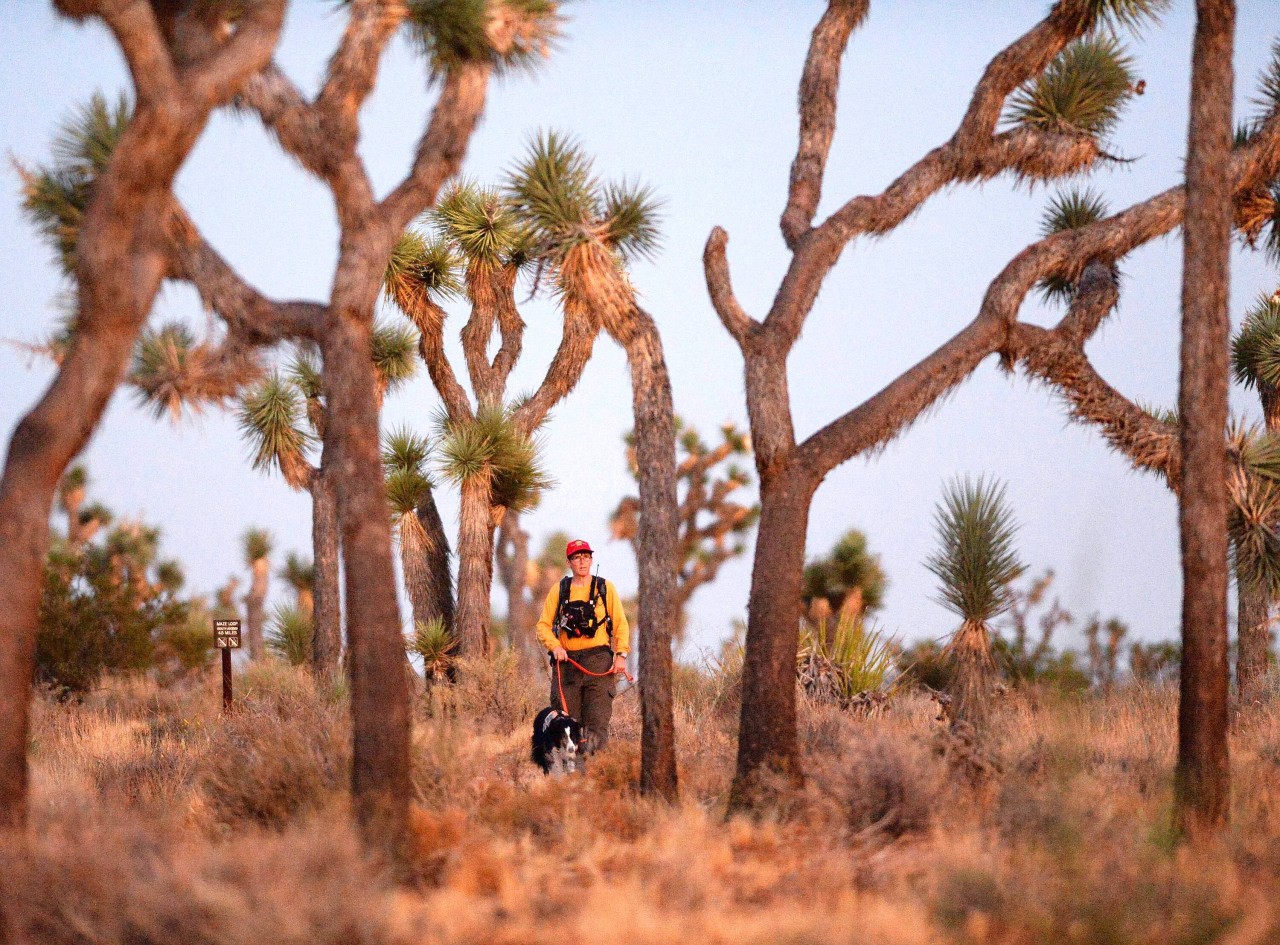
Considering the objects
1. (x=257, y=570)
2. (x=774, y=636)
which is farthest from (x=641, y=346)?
(x=257, y=570)

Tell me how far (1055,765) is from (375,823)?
15.5ft

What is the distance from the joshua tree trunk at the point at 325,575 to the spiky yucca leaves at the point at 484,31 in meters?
9.02

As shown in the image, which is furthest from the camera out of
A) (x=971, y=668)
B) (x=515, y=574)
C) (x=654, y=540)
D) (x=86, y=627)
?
(x=515, y=574)

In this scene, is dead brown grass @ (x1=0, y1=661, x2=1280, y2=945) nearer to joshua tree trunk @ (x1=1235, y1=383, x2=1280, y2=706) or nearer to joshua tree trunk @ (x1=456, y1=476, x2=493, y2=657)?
joshua tree trunk @ (x1=1235, y1=383, x2=1280, y2=706)

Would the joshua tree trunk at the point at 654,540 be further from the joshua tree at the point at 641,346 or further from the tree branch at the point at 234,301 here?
the tree branch at the point at 234,301

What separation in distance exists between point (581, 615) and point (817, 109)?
4.46 m

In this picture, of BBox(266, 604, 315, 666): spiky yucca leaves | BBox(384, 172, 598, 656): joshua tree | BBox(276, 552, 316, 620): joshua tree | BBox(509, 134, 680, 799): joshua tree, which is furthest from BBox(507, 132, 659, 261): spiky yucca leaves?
BBox(276, 552, 316, 620): joshua tree

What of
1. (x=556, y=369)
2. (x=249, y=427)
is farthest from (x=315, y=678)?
(x=556, y=369)

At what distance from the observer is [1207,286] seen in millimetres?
7801

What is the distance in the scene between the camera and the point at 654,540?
8.70 m

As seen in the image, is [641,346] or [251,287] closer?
[251,287]

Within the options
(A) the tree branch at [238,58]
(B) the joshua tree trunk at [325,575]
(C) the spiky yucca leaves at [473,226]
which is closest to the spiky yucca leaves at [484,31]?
(A) the tree branch at [238,58]

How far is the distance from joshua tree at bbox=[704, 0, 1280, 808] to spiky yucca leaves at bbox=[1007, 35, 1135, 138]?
1 centimetres

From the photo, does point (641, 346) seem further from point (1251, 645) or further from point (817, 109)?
point (1251, 645)
